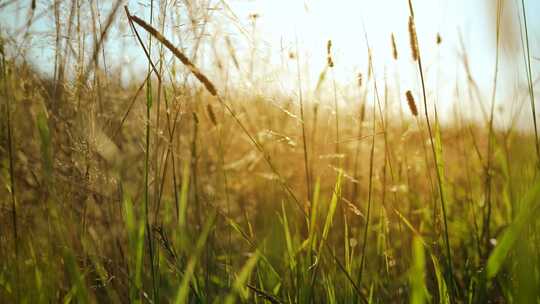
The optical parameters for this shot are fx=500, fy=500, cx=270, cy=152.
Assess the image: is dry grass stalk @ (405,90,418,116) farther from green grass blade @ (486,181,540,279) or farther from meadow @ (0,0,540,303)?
green grass blade @ (486,181,540,279)

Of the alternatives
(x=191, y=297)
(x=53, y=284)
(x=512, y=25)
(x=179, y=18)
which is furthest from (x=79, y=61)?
(x=512, y=25)

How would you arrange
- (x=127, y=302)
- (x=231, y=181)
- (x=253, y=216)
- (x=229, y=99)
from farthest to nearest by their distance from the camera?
(x=231, y=181) < (x=253, y=216) < (x=229, y=99) < (x=127, y=302)

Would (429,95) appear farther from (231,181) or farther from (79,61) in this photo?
(231,181)

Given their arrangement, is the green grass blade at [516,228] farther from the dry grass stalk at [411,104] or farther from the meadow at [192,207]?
the dry grass stalk at [411,104]

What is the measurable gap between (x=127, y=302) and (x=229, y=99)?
29.9 inches

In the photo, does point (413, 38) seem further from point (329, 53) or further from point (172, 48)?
point (172, 48)

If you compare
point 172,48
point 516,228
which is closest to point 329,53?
point 172,48

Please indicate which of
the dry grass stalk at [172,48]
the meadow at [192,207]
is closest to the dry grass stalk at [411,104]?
the meadow at [192,207]

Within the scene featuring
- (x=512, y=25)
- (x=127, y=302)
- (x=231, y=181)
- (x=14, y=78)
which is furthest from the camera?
(x=231, y=181)

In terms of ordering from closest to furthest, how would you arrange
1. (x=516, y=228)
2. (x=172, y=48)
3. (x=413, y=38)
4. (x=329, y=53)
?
(x=516, y=228) → (x=172, y=48) → (x=413, y=38) → (x=329, y=53)

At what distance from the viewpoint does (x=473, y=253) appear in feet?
4.64

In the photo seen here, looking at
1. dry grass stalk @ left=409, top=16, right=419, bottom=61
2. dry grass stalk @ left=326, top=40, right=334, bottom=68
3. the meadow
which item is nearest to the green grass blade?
the meadow

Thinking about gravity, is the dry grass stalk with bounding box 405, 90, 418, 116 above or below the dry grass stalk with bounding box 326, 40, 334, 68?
below

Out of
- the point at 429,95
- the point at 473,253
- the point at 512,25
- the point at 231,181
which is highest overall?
the point at 512,25
